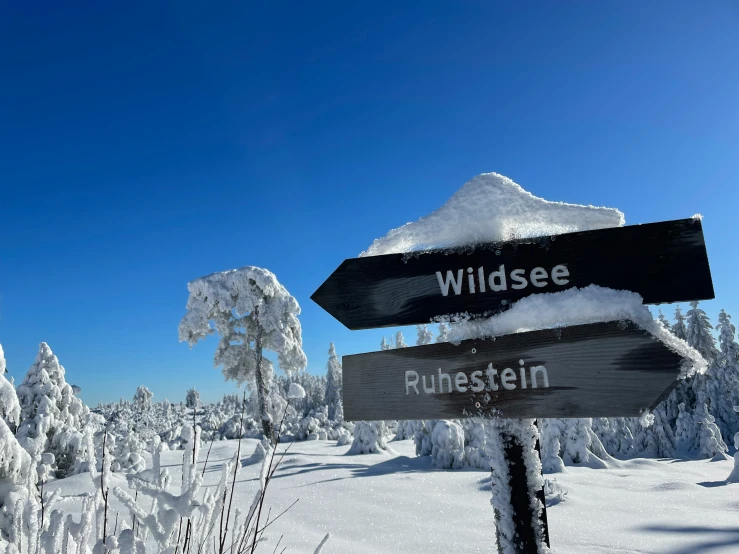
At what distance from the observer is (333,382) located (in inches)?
1774

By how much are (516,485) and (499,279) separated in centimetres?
81

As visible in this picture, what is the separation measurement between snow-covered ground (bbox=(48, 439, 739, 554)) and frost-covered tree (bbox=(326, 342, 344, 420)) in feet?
113

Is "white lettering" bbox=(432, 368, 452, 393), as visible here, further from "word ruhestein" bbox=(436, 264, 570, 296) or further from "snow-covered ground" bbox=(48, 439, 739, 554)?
"snow-covered ground" bbox=(48, 439, 739, 554)

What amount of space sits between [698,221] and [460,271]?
0.87 meters

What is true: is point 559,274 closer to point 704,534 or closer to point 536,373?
point 536,373

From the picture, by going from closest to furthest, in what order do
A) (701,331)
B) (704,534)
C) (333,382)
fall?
1. (704,534)
2. (701,331)
3. (333,382)

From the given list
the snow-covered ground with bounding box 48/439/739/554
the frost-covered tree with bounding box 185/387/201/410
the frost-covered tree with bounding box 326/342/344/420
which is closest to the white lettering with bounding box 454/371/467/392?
the snow-covered ground with bounding box 48/439/739/554

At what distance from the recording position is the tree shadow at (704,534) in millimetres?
3816

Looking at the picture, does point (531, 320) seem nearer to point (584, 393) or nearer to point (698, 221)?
point (584, 393)

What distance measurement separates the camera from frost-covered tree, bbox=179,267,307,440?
13.2 metres

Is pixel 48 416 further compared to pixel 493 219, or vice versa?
pixel 48 416

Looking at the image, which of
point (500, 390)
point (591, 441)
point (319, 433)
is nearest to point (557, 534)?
point (500, 390)

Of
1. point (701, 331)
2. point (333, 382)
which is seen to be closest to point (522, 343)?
point (701, 331)

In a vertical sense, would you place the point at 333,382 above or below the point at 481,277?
below
